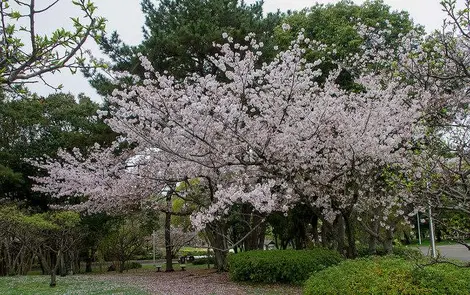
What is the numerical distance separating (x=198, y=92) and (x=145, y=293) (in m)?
4.98

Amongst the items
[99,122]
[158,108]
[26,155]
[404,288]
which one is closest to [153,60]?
[99,122]

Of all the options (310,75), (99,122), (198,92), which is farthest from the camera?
(99,122)

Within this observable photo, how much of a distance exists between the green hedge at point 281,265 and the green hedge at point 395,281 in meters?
4.82

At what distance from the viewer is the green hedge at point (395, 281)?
5.15 m

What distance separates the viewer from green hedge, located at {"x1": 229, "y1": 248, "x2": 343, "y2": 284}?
10922 mm

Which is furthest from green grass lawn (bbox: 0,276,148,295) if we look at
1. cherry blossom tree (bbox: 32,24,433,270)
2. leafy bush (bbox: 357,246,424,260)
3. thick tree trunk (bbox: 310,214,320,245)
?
thick tree trunk (bbox: 310,214,320,245)

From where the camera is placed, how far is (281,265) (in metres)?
11.2

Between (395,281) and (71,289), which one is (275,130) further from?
(71,289)

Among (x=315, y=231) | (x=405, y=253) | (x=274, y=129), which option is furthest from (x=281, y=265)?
(x=315, y=231)

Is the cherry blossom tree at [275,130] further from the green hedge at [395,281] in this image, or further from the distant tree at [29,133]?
the distant tree at [29,133]

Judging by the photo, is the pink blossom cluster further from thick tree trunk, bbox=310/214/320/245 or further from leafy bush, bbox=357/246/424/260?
thick tree trunk, bbox=310/214/320/245

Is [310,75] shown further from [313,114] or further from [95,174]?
[95,174]

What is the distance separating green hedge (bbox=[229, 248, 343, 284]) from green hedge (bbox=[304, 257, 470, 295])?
15.8 feet

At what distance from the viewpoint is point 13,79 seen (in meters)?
2.79
